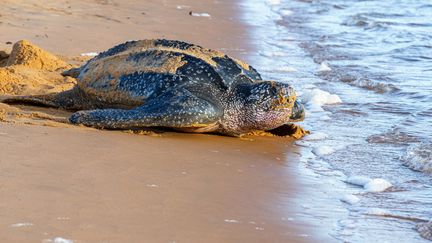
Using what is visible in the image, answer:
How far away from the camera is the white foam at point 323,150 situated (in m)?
4.99

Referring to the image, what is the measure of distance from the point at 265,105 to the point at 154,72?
763mm

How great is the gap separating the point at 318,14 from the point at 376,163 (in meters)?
8.78

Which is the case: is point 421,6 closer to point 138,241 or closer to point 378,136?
point 378,136

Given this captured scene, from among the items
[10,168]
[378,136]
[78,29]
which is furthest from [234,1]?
[10,168]

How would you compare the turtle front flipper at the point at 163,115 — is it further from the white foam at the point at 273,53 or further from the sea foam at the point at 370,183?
the white foam at the point at 273,53

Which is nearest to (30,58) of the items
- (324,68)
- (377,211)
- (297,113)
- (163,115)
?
(163,115)

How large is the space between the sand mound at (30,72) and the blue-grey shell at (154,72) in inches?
19.2

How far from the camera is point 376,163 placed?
4.79 metres

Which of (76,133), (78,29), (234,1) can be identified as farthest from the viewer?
(234,1)

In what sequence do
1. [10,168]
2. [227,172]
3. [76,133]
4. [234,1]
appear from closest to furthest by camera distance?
[10,168] < [227,172] < [76,133] < [234,1]

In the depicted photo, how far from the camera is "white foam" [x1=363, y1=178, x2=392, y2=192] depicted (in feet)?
13.8

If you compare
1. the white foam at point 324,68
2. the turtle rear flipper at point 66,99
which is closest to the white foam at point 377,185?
the turtle rear flipper at point 66,99

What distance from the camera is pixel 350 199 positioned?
3.96 meters

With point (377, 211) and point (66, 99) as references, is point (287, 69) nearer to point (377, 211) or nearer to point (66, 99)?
point (66, 99)
